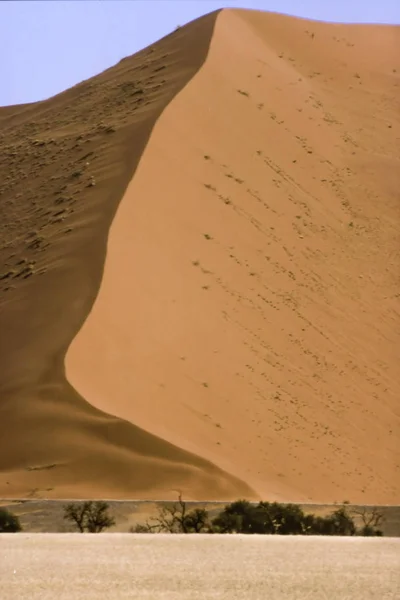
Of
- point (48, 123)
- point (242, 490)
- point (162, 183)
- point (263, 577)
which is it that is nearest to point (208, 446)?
point (242, 490)

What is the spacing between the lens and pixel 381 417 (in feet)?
104

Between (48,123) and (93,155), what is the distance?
998 centimetres

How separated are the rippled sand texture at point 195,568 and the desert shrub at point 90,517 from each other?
7.73ft

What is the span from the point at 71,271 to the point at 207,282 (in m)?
3.21

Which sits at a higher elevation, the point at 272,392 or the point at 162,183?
the point at 162,183

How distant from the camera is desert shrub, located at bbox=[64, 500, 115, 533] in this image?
20516 mm

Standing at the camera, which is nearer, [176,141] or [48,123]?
[176,141]

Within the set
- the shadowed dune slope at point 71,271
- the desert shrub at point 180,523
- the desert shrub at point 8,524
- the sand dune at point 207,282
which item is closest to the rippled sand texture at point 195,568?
the desert shrub at point 180,523

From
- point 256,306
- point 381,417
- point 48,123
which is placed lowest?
point 381,417

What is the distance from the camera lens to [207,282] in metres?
32.9

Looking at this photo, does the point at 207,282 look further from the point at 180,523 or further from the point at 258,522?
the point at 258,522

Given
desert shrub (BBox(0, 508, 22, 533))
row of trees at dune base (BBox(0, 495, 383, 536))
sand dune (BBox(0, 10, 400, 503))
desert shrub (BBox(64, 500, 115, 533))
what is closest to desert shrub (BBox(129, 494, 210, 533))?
row of trees at dune base (BBox(0, 495, 383, 536))

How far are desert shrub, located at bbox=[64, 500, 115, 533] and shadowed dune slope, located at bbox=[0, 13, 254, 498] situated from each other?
3.39 m

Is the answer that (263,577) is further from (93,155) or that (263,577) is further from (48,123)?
(48,123)
